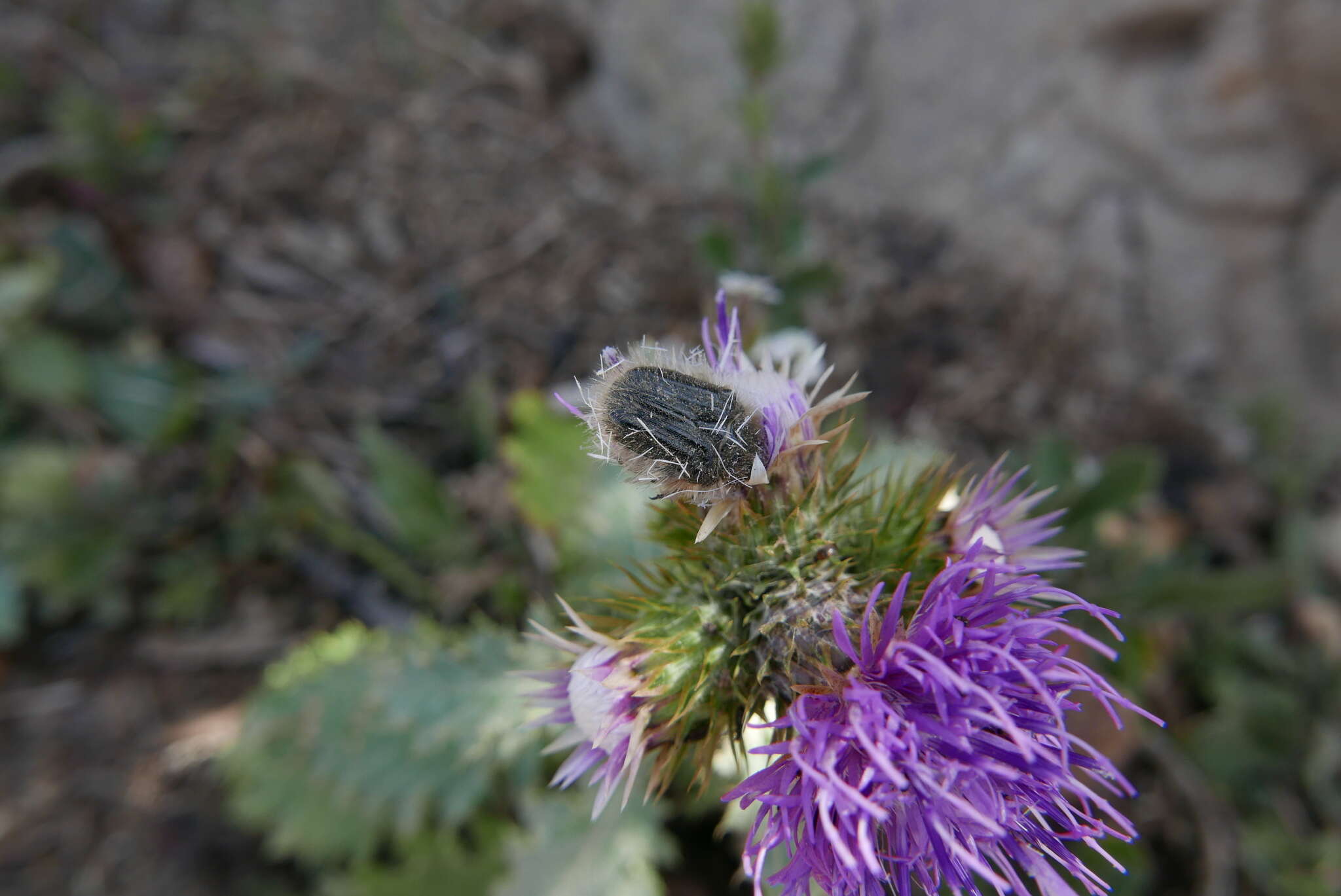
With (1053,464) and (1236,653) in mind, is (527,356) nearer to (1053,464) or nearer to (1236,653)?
(1053,464)

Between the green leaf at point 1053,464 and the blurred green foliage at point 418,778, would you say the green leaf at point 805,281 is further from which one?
the blurred green foliage at point 418,778

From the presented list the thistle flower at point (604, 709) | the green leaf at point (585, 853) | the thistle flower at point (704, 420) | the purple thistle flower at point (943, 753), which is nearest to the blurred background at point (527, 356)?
the green leaf at point (585, 853)

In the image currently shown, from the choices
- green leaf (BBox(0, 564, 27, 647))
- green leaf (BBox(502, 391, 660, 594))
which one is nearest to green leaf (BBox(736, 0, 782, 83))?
green leaf (BBox(502, 391, 660, 594))

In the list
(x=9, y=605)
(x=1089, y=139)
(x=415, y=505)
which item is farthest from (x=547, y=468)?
(x=1089, y=139)

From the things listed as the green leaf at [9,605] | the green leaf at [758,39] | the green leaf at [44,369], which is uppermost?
the green leaf at [44,369]

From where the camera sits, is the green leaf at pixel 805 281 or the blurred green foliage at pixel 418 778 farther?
the green leaf at pixel 805 281

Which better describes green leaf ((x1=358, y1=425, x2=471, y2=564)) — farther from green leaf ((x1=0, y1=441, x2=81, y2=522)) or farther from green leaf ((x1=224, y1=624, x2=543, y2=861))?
green leaf ((x1=0, y1=441, x2=81, y2=522))
